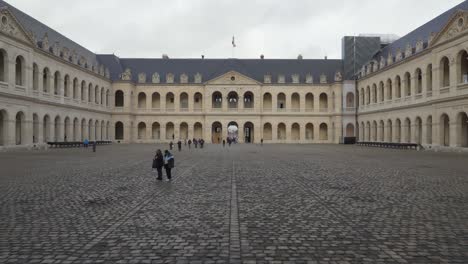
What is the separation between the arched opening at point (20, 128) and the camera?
39.3 m

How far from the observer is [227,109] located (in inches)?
2849

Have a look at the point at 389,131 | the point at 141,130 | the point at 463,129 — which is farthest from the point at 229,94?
the point at 463,129

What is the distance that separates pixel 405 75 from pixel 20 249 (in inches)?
1984

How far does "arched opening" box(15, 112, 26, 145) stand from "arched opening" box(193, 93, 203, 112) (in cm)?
3658

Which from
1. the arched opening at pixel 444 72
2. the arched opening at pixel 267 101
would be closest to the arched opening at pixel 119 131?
the arched opening at pixel 267 101

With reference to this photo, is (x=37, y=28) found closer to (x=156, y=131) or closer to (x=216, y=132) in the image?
(x=156, y=131)

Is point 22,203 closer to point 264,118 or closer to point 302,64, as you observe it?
point 264,118

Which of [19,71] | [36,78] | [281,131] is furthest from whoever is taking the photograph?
[281,131]

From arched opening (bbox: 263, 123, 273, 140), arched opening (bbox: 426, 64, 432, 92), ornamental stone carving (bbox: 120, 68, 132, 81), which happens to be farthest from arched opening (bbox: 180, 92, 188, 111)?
arched opening (bbox: 426, 64, 432, 92)

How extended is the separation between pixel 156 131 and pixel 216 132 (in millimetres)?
12036

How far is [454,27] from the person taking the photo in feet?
121

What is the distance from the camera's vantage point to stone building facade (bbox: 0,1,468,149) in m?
38.0

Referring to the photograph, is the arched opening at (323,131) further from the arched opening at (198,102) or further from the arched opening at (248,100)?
the arched opening at (198,102)

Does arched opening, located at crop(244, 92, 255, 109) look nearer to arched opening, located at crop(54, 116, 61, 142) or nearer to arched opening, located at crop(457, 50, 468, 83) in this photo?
arched opening, located at crop(54, 116, 61, 142)
